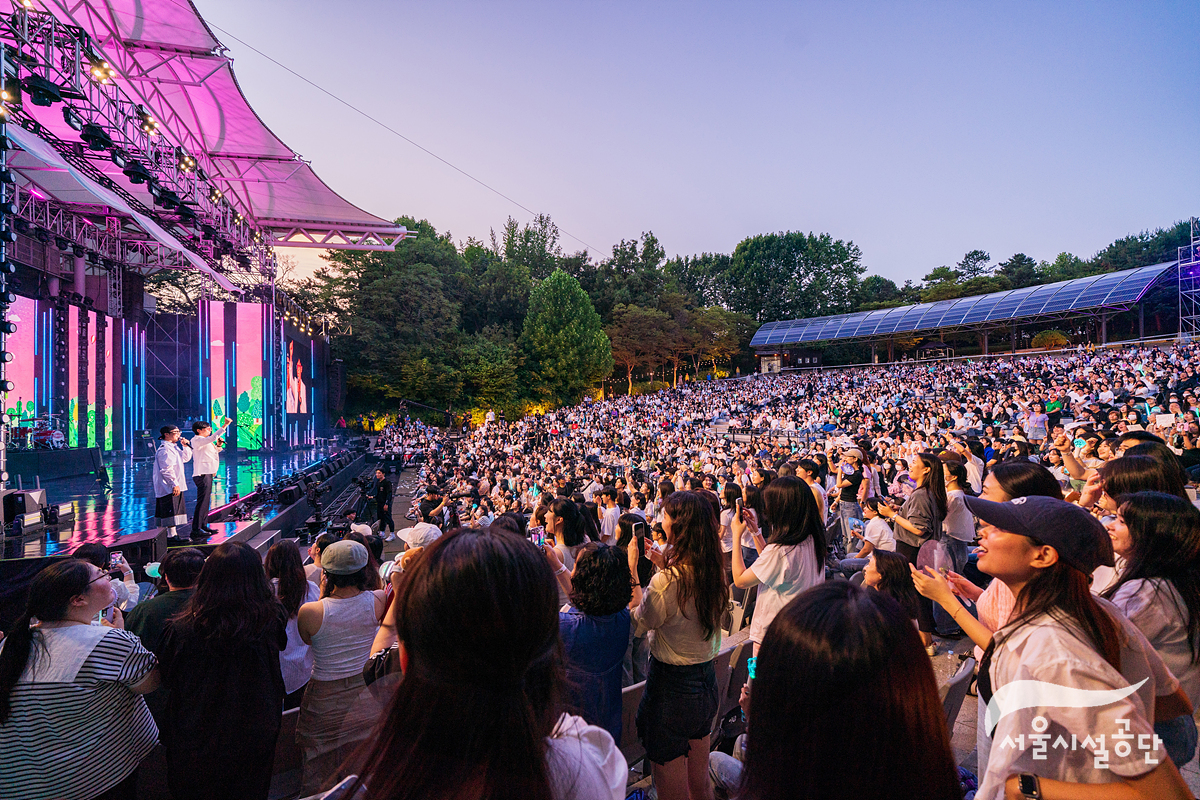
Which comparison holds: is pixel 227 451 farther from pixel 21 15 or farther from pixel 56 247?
pixel 21 15

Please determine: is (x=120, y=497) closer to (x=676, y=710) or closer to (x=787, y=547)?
(x=676, y=710)

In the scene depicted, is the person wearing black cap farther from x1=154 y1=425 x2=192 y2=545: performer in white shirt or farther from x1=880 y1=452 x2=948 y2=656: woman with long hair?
x1=154 y1=425 x2=192 y2=545: performer in white shirt

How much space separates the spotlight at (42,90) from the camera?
19.6 ft

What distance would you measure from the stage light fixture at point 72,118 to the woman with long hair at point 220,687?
26.0 ft

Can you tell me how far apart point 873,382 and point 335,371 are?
25119 millimetres

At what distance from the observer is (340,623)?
2.25 metres

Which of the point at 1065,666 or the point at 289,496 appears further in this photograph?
the point at 289,496

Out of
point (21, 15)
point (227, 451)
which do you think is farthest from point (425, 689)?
point (227, 451)

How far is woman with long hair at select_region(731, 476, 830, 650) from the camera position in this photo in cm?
239

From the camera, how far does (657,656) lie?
216cm

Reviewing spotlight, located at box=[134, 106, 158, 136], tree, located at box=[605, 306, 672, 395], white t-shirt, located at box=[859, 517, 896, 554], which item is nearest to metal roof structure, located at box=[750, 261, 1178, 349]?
tree, located at box=[605, 306, 672, 395]

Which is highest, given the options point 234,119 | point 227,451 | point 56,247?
point 234,119

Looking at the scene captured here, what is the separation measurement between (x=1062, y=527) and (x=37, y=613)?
2.91m

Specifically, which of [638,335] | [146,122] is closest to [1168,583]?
[146,122]
